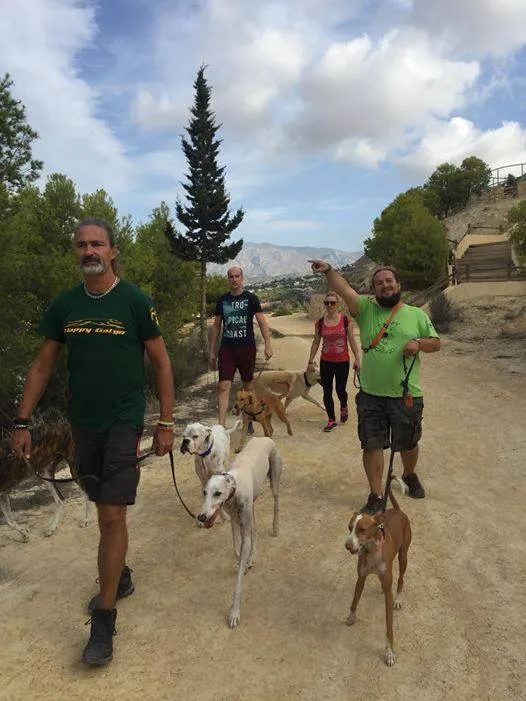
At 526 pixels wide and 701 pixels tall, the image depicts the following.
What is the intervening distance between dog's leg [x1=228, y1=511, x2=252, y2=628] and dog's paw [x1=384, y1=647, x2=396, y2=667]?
1.00 meters

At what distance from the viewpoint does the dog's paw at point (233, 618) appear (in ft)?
11.0

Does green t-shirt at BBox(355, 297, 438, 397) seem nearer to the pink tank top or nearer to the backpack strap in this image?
the backpack strap

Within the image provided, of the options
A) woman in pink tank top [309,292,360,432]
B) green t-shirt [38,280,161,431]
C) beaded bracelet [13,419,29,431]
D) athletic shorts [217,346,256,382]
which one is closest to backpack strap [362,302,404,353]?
green t-shirt [38,280,161,431]


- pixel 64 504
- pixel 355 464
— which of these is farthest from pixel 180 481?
pixel 355 464

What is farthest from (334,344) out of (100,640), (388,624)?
(100,640)

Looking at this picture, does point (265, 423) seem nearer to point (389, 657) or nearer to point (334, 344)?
point (334, 344)

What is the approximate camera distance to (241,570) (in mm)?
3457

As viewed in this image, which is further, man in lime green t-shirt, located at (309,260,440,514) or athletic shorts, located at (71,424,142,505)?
man in lime green t-shirt, located at (309,260,440,514)

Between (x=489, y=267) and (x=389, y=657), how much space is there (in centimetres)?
2669

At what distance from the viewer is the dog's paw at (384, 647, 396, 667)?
118 inches

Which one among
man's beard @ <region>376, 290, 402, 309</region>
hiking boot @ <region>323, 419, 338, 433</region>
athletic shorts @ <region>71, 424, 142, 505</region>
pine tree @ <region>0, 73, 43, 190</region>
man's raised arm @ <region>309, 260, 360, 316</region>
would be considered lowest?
hiking boot @ <region>323, 419, 338, 433</region>

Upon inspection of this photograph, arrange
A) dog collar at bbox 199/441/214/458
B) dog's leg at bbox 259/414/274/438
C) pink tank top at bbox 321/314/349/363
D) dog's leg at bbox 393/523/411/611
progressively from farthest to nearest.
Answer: pink tank top at bbox 321/314/349/363 → dog's leg at bbox 259/414/274/438 → dog collar at bbox 199/441/214/458 → dog's leg at bbox 393/523/411/611

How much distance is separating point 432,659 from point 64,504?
3997 millimetres

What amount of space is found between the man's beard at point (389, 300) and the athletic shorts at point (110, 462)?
2.47m
